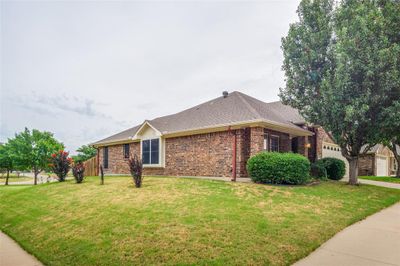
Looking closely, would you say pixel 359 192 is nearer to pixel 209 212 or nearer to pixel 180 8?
pixel 209 212

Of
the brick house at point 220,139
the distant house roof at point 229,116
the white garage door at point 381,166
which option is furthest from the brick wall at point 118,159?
the white garage door at point 381,166

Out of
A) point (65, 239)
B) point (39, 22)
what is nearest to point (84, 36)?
point (39, 22)

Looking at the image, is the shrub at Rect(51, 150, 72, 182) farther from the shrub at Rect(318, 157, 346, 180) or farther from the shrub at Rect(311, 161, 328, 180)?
the shrub at Rect(318, 157, 346, 180)

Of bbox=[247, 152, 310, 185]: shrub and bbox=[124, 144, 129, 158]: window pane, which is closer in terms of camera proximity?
bbox=[247, 152, 310, 185]: shrub

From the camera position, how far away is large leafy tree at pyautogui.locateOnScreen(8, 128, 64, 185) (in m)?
28.7

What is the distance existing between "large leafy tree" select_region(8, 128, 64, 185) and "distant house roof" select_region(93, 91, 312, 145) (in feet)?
41.8

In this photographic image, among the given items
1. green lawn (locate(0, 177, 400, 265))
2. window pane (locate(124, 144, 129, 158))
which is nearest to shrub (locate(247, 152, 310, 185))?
green lawn (locate(0, 177, 400, 265))

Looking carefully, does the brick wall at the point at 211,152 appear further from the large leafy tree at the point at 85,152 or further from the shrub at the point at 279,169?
the large leafy tree at the point at 85,152

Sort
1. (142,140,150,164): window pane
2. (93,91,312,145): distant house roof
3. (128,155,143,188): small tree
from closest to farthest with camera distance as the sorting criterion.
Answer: (128,155,143,188): small tree, (93,91,312,145): distant house roof, (142,140,150,164): window pane

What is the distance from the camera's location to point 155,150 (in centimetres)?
1820

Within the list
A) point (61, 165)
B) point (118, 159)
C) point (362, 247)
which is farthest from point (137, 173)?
point (118, 159)

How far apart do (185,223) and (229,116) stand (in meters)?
9.14

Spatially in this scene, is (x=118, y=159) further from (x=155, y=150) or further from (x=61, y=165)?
(x=61, y=165)

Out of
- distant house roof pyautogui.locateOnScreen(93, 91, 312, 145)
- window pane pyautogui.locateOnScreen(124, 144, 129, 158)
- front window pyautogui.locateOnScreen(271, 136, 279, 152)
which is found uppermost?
distant house roof pyautogui.locateOnScreen(93, 91, 312, 145)
